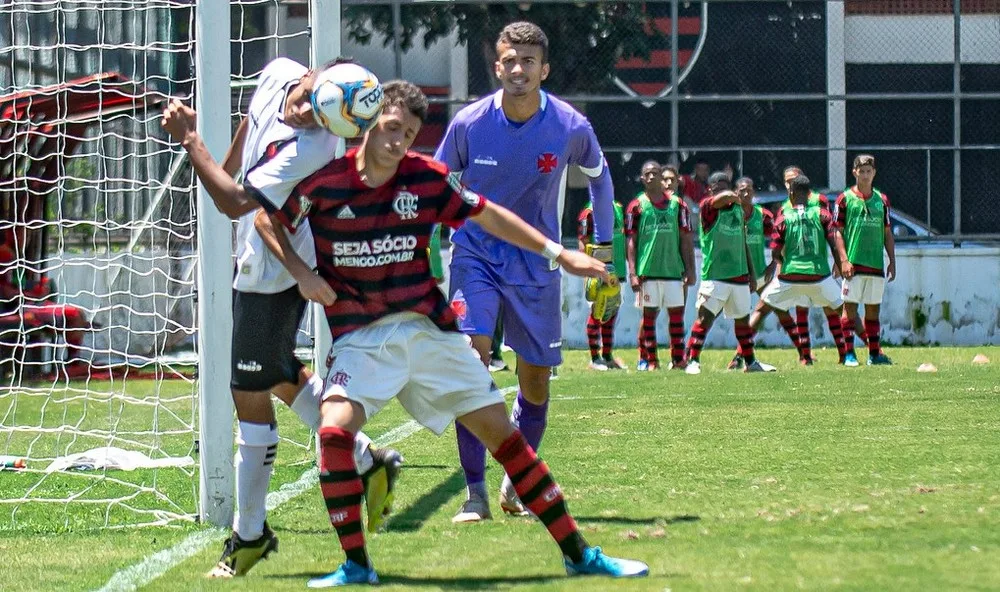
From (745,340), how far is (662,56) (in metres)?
7.69

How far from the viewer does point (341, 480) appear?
5.03 metres

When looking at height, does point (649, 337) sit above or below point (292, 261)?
below

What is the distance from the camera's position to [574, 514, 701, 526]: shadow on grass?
6395 mm

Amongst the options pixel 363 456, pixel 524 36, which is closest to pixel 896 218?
pixel 524 36

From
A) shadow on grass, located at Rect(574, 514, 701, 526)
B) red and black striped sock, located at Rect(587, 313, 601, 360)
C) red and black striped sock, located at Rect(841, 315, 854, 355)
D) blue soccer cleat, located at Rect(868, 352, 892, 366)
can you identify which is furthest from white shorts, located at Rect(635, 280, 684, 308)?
shadow on grass, located at Rect(574, 514, 701, 526)

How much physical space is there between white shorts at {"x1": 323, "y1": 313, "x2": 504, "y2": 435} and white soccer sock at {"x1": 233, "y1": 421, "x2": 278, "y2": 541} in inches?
26.8

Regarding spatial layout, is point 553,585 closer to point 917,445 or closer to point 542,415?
point 542,415

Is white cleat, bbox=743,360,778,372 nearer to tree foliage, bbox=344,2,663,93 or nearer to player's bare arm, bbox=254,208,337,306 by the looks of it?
tree foliage, bbox=344,2,663,93

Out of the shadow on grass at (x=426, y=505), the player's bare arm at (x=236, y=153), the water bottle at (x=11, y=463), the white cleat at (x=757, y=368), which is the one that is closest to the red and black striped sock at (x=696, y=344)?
the white cleat at (x=757, y=368)

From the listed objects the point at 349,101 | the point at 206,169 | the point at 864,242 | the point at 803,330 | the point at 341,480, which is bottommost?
the point at 803,330

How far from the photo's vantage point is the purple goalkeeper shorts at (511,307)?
6863 millimetres

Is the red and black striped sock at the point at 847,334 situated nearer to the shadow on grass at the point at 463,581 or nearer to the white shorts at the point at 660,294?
the white shorts at the point at 660,294

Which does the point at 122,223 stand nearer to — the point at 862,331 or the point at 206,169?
the point at 206,169

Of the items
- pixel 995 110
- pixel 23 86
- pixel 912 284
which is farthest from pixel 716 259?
pixel 23 86
